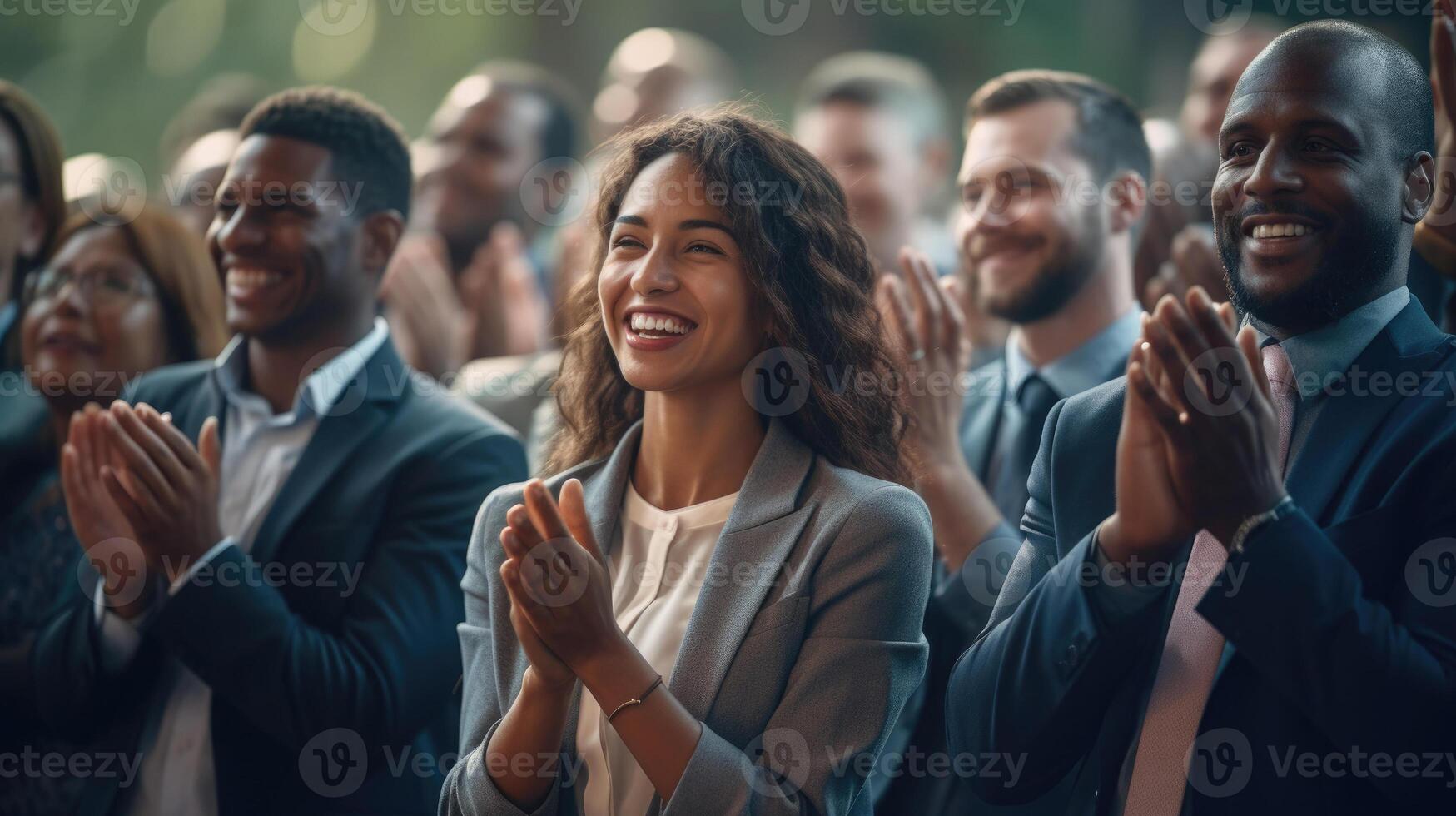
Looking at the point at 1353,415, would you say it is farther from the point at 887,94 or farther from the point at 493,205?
the point at 493,205

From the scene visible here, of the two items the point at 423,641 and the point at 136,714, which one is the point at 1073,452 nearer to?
the point at 423,641

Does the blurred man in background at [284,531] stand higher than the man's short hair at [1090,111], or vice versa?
the man's short hair at [1090,111]

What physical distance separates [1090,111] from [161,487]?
210 centimetres

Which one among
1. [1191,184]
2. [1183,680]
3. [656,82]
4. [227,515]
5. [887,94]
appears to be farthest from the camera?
[656,82]

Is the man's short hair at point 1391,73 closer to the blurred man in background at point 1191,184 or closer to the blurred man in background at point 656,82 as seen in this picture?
the blurred man in background at point 1191,184

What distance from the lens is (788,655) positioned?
78.9 inches

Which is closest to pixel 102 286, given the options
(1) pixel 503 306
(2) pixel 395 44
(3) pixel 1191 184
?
(1) pixel 503 306

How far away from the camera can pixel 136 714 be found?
2.71 meters

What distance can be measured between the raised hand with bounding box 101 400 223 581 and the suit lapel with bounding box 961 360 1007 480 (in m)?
1.50

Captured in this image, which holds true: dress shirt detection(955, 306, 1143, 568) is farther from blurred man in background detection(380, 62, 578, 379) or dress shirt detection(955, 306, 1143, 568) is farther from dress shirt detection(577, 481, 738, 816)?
blurred man in background detection(380, 62, 578, 379)

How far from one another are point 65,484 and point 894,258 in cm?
244

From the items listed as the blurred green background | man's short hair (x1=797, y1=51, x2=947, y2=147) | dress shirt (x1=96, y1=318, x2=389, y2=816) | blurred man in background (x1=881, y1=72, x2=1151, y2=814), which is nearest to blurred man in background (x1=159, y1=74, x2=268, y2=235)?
dress shirt (x1=96, y1=318, x2=389, y2=816)

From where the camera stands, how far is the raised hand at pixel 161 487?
8.07 feet

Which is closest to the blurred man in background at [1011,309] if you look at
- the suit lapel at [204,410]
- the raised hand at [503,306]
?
the suit lapel at [204,410]
